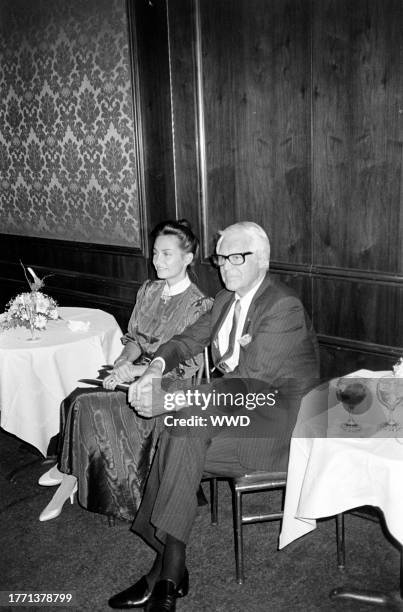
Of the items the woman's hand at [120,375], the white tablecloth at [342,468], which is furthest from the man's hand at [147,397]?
the white tablecloth at [342,468]

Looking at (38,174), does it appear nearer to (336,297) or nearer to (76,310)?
(76,310)

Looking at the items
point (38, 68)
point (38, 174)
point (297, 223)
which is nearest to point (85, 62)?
point (38, 68)

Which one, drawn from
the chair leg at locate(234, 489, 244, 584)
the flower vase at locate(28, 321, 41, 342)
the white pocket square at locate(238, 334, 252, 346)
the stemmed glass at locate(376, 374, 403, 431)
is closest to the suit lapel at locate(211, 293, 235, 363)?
the white pocket square at locate(238, 334, 252, 346)

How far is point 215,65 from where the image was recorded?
148 inches

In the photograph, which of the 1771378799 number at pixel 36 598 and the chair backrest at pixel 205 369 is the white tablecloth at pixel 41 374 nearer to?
the chair backrest at pixel 205 369

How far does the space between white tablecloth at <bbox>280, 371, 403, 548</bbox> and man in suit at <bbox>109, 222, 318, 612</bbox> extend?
291 mm

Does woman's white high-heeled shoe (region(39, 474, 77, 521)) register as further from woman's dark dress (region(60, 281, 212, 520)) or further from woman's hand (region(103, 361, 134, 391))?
woman's hand (region(103, 361, 134, 391))

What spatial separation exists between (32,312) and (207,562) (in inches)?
65.2

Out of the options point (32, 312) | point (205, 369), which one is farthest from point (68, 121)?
point (205, 369)

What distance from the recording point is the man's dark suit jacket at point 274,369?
2.41 metres

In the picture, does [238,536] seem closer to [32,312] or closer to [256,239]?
[256,239]

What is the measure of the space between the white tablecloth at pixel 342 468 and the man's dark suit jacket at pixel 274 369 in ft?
0.89

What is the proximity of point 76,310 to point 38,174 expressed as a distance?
2.03 metres

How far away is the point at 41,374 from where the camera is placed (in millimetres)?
3201
